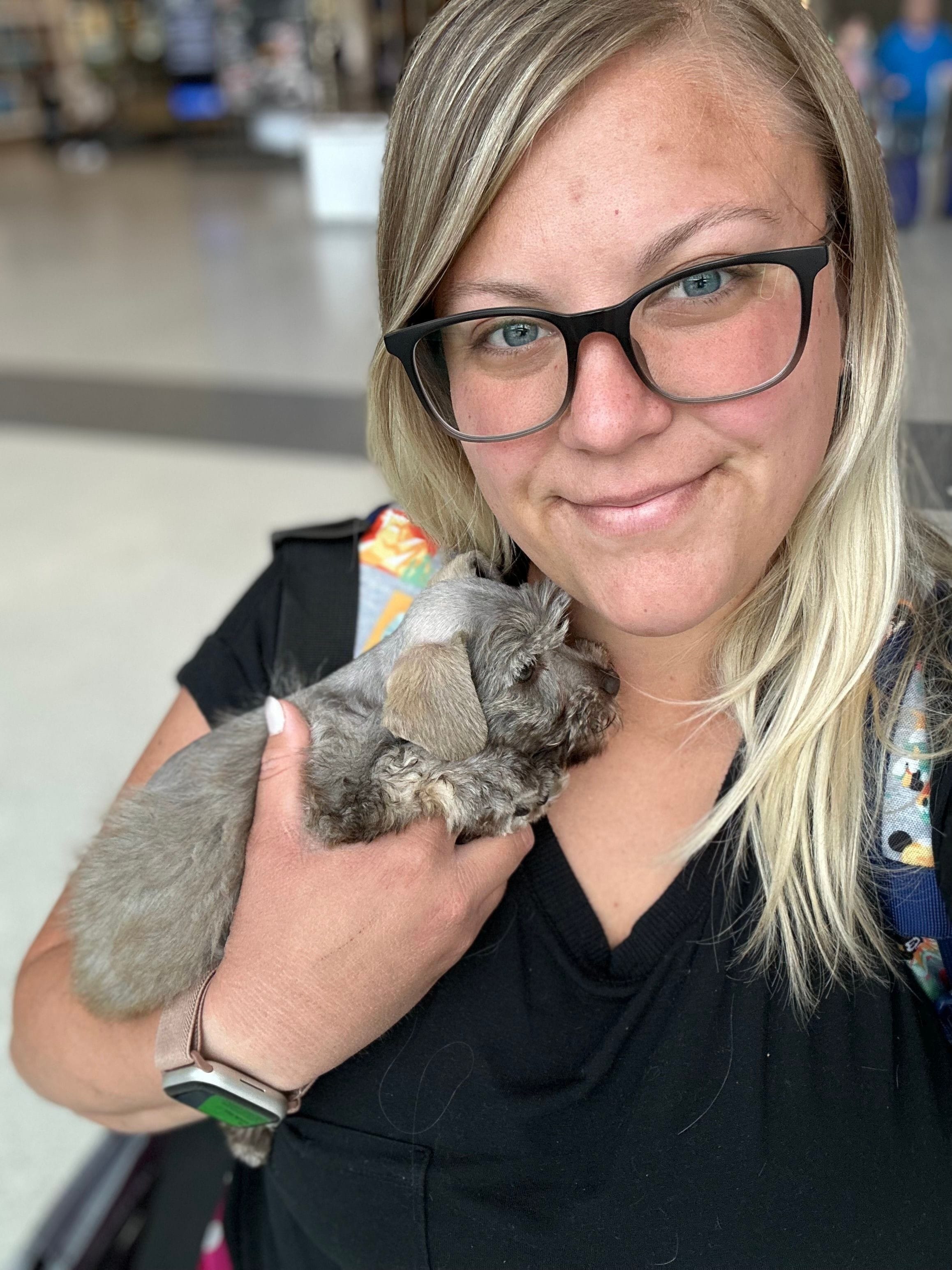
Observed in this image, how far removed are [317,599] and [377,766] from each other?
29 cm

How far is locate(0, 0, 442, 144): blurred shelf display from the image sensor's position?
51.3ft

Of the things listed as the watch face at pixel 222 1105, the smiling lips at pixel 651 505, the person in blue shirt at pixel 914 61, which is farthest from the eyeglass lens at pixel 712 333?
the person in blue shirt at pixel 914 61

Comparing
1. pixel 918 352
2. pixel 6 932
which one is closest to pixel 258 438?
pixel 6 932

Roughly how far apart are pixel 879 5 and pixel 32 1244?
23424 mm

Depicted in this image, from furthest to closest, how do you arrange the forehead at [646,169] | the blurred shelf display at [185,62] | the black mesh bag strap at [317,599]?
the blurred shelf display at [185,62] < the black mesh bag strap at [317,599] < the forehead at [646,169]

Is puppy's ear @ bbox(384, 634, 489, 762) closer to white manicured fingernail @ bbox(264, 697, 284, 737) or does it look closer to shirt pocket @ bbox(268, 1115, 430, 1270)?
white manicured fingernail @ bbox(264, 697, 284, 737)

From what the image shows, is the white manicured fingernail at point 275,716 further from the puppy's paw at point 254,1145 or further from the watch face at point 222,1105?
the puppy's paw at point 254,1145

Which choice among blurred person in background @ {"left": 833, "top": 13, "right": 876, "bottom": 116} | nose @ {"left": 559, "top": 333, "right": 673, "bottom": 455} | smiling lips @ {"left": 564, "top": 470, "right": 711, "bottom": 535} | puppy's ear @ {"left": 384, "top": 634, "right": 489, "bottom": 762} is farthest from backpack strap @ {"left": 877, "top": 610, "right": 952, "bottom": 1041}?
blurred person in background @ {"left": 833, "top": 13, "right": 876, "bottom": 116}

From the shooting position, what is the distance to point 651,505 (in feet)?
3.89

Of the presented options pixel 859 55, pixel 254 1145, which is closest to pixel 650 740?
pixel 254 1145

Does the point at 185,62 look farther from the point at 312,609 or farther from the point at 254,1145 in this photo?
the point at 254,1145

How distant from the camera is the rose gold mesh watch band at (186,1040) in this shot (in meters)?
1.34

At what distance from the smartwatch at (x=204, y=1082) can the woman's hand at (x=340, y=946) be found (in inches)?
0.7

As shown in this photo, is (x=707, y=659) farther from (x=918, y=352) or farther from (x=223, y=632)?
(x=223, y=632)
